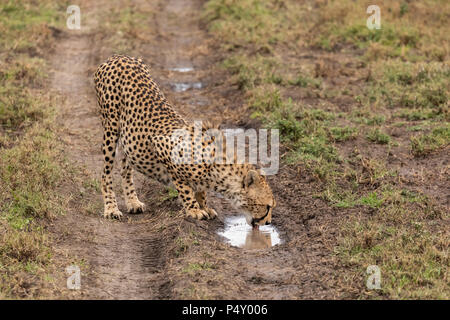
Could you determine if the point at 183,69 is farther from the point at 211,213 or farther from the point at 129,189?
the point at 211,213

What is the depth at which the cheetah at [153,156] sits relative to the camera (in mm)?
7438

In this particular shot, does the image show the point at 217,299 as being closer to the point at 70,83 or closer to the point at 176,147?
the point at 176,147

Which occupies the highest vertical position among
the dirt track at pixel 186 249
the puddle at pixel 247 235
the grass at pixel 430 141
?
the grass at pixel 430 141

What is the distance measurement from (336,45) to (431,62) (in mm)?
2664

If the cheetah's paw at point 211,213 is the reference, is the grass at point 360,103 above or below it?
above

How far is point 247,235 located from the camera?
7.73 m

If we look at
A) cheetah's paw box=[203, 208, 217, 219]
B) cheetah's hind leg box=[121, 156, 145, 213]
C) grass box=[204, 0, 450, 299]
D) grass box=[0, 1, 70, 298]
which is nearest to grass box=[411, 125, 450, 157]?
grass box=[204, 0, 450, 299]

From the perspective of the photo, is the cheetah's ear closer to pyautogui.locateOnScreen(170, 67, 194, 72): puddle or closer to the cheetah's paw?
the cheetah's paw

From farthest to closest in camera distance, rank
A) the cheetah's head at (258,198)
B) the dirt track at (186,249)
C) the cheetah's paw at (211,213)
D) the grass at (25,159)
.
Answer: the cheetah's paw at (211,213), the cheetah's head at (258,198), the grass at (25,159), the dirt track at (186,249)

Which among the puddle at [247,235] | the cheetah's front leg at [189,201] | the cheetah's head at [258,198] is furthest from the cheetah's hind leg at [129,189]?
the cheetah's head at [258,198]

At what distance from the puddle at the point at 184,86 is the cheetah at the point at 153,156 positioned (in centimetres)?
465

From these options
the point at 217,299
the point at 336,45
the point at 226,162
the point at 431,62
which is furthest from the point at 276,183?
the point at 336,45

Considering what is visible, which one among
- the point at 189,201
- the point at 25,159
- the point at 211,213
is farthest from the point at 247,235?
the point at 25,159

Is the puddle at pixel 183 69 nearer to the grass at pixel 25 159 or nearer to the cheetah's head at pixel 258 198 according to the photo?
the grass at pixel 25 159
